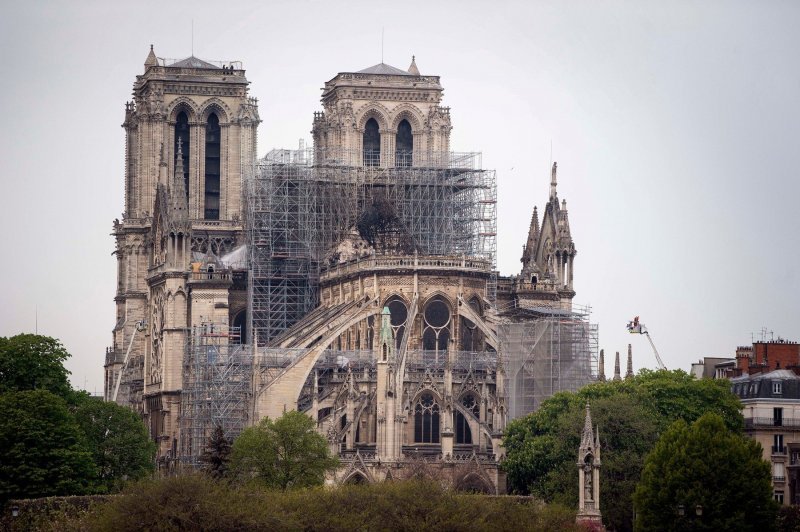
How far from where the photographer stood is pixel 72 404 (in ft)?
413

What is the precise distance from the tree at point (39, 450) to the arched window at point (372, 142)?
4469cm

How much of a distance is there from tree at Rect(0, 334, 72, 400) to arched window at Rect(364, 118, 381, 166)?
37.8 meters

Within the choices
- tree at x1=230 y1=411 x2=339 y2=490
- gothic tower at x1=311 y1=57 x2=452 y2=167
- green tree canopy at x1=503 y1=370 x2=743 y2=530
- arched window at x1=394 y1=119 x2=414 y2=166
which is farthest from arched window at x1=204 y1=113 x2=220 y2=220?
tree at x1=230 y1=411 x2=339 y2=490

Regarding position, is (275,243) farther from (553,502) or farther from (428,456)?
(553,502)

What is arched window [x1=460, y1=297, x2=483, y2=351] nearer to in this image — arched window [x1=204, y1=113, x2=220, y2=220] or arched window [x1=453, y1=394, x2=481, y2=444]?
arched window [x1=453, y1=394, x2=481, y2=444]

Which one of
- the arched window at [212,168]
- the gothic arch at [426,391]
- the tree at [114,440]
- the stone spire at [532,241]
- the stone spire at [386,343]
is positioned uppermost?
the arched window at [212,168]

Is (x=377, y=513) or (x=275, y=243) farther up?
(x=275, y=243)

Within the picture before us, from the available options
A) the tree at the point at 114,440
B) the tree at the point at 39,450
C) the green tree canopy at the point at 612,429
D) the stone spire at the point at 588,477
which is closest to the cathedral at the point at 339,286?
the green tree canopy at the point at 612,429

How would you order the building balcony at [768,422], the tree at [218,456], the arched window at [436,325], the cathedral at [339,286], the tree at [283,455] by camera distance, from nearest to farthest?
the tree at [218,456] < the tree at [283,455] < the building balcony at [768,422] < the cathedral at [339,286] < the arched window at [436,325]

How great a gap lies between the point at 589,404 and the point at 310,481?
1199 centimetres

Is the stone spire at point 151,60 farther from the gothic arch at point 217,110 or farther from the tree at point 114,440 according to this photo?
the tree at point 114,440

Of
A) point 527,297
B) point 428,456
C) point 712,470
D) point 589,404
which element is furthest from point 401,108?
point 712,470

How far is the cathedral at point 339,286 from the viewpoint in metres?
135

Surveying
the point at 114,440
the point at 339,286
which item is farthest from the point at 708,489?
the point at 339,286
